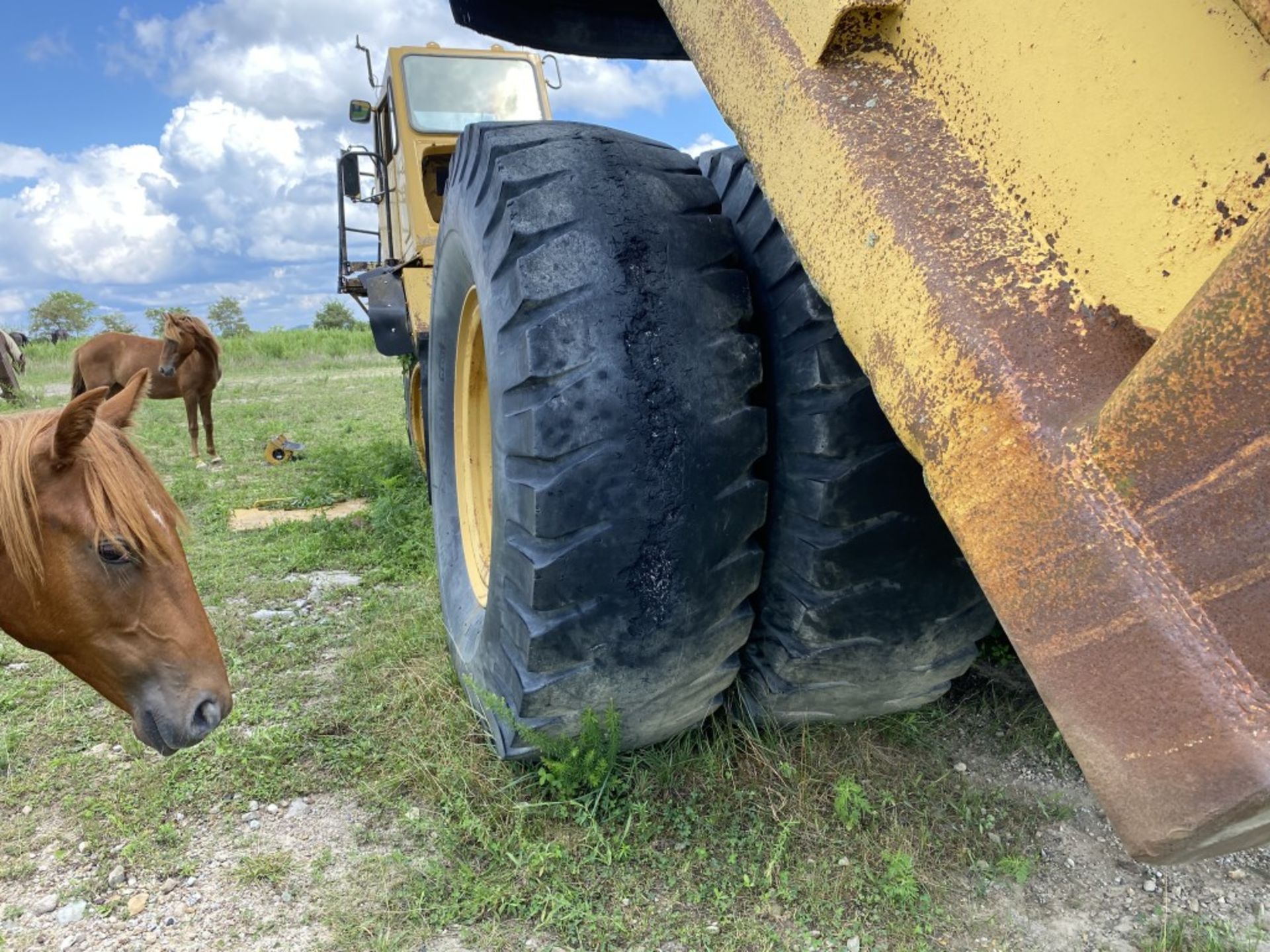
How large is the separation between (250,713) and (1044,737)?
7.92 ft

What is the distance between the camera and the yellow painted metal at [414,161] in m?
5.13

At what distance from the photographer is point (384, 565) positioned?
166 inches

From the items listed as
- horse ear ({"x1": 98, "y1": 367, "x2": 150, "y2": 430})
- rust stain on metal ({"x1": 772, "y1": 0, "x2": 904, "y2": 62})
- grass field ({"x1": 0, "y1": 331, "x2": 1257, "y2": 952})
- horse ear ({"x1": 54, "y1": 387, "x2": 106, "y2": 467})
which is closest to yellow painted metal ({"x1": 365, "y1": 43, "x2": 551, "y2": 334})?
horse ear ({"x1": 98, "y1": 367, "x2": 150, "y2": 430})

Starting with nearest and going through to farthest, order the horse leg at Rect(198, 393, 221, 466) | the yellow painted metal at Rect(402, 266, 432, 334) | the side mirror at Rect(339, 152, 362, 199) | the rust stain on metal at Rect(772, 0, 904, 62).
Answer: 1. the rust stain on metal at Rect(772, 0, 904, 62)
2. the yellow painted metal at Rect(402, 266, 432, 334)
3. the side mirror at Rect(339, 152, 362, 199)
4. the horse leg at Rect(198, 393, 221, 466)

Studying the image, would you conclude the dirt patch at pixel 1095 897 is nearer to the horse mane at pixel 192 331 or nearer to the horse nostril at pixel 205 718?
the horse nostril at pixel 205 718

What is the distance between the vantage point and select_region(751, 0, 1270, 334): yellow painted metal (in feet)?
2.64

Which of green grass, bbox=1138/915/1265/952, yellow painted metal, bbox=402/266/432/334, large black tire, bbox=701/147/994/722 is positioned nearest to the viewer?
large black tire, bbox=701/147/994/722

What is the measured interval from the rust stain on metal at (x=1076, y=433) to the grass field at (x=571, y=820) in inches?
45.0

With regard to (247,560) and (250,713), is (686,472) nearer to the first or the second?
(250,713)

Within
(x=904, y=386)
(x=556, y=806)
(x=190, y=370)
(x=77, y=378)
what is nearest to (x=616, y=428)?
(x=904, y=386)

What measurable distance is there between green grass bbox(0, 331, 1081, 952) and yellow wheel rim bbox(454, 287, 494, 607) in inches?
14.9

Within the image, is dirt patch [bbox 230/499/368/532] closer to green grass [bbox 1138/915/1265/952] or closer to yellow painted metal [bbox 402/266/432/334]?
yellow painted metal [bbox 402/266/432/334]

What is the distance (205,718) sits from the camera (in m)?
1.88

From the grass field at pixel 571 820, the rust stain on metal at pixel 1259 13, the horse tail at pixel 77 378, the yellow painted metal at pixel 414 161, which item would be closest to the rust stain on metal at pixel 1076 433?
the rust stain on metal at pixel 1259 13
